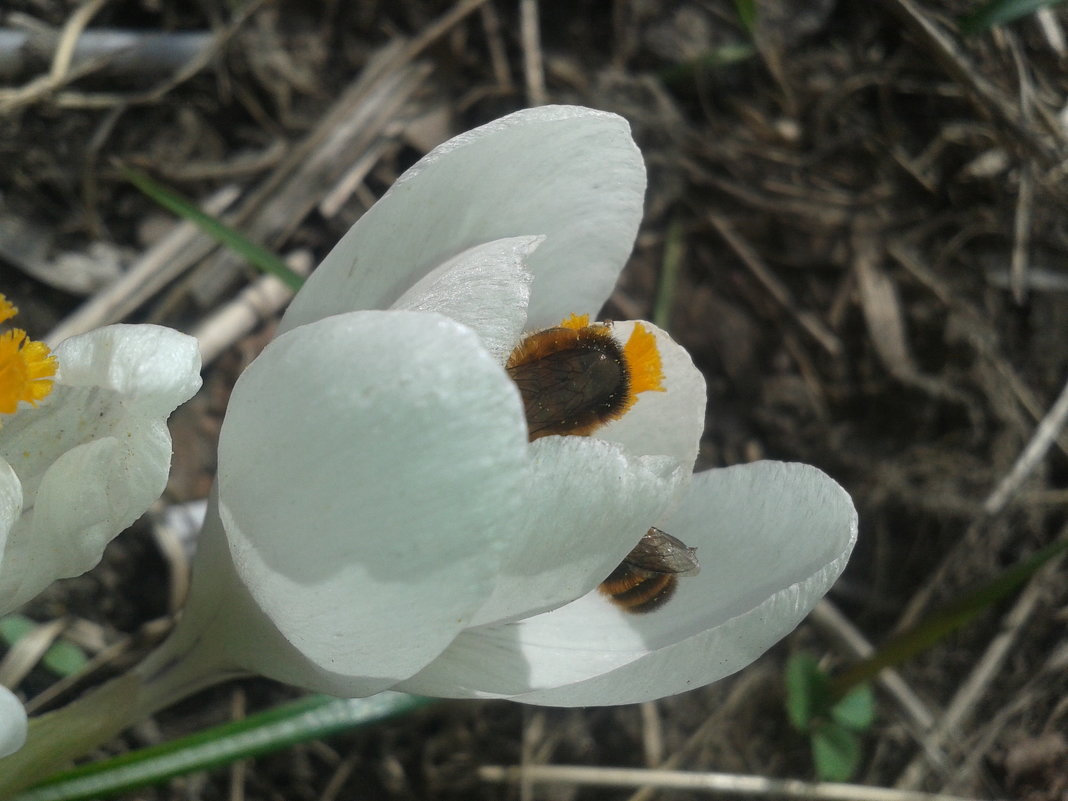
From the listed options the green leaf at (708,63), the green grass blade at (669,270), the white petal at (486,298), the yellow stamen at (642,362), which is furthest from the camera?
the green leaf at (708,63)

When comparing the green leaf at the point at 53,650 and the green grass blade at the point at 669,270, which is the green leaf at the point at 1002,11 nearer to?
the green grass blade at the point at 669,270

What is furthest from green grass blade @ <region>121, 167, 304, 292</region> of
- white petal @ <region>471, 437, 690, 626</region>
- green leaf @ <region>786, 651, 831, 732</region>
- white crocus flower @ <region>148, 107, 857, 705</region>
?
green leaf @ <region>786, 651, 831, 732</region>

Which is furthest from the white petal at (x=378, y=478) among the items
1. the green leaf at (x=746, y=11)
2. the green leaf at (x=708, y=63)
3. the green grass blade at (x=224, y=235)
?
the green leaf at (x=708, y=63)

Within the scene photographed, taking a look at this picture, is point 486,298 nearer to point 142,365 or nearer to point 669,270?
point 142,365

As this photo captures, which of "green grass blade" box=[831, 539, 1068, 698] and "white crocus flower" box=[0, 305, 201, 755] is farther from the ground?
"white crocus flower" box=[0, 305, 201, 755]

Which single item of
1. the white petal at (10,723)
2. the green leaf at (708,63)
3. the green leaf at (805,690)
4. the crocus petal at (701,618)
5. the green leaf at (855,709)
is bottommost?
the green leaf at (855,709)

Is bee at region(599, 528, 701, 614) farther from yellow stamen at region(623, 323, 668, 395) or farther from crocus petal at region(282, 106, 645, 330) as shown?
crocus petal at region(282, 106, 645, 330)
